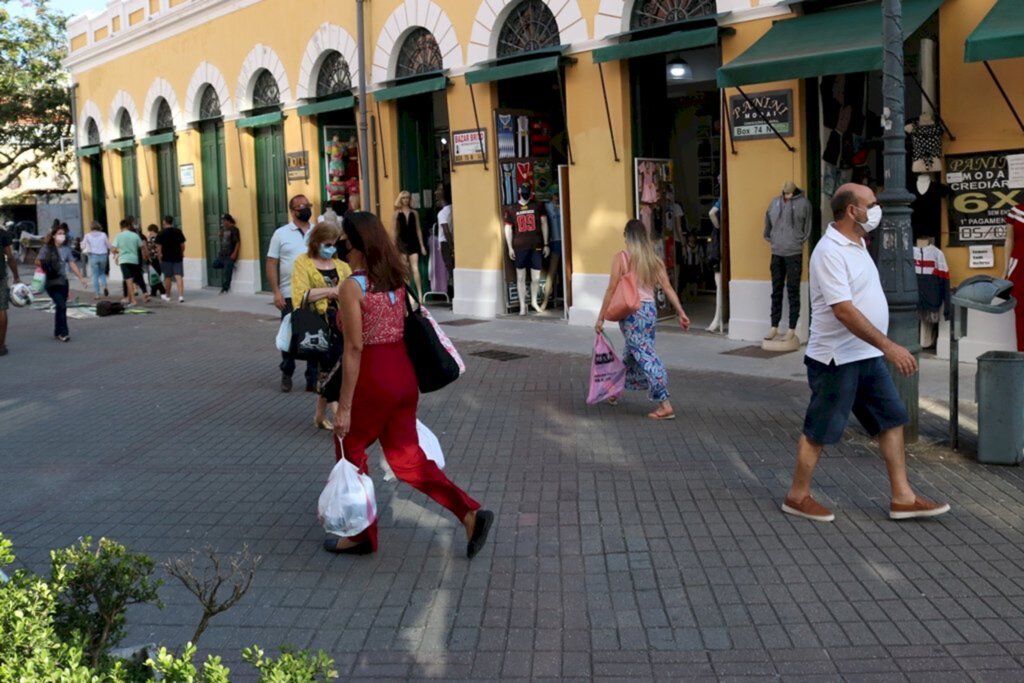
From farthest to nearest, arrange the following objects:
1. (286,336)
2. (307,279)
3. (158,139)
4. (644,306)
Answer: (158,139) < (644,306) < (286,336) < (307,279)

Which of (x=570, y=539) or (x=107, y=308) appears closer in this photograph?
(x=570, y=539)

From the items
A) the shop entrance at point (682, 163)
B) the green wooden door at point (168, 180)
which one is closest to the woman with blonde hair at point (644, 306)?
the shop entrance at point (682, 163)

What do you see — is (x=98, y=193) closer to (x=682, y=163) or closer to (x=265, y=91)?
(x=265, y=91)

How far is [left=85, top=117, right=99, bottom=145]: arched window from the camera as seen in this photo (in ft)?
98.3

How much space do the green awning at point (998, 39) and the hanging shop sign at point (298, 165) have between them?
515 inches

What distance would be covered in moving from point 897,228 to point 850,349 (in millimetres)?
2061

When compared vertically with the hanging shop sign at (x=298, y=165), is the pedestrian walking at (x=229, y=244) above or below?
below

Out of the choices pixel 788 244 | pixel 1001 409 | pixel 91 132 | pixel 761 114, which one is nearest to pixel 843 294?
pixel 1001 409

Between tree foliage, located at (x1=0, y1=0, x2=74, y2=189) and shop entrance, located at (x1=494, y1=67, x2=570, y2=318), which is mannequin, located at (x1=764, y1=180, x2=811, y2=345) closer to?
shop entrance, located at (x1=494, y1=67, x2=570, y2=318)

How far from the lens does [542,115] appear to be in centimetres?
1658

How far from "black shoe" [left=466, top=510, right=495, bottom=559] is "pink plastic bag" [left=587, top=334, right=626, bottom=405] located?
3.61 metres

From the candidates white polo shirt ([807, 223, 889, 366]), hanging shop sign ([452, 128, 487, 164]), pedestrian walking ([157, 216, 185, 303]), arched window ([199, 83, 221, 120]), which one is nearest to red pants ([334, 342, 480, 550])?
white polo shirt ([807, 223, 889, 366])

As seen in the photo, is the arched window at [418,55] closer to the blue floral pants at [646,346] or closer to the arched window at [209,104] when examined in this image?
the arched window at [209,104]

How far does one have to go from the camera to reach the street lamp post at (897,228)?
24.5 ft
